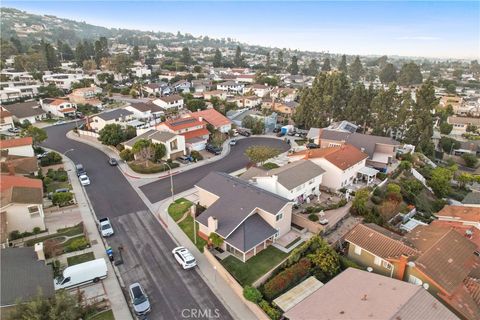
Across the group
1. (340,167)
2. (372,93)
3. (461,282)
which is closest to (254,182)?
(340,167)

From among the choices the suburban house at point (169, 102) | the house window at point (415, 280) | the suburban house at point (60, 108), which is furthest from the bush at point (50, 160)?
the house window at point (415, 280)

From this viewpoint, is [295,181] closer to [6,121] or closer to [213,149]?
[213,149]

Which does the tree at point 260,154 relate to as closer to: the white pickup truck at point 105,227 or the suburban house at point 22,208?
the white pickup truck at point 105,227

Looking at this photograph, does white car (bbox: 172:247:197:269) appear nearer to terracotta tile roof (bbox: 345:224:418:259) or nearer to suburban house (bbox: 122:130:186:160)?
terracotta tile roof (bbox: 345:224:418:259)

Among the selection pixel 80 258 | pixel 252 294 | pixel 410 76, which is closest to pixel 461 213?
pixel 252 294

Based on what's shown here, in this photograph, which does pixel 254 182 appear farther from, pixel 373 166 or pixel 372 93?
pixel 372 93
